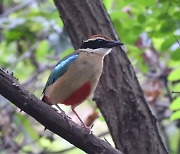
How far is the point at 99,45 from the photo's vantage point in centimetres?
366

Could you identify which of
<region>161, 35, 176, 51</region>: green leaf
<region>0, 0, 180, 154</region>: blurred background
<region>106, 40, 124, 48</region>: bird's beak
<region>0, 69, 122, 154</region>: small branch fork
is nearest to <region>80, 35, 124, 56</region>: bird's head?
<region>106, 40, 124, 48</region>: bird's beak

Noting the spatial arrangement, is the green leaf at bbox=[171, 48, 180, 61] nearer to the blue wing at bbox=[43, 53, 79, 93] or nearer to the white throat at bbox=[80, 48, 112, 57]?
the white throat at bbox=[80, 48, 112, 57]

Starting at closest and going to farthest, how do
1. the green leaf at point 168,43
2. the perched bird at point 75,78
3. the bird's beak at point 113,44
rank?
1. the perched bird at point 75,78
2. the bird's beak at point 113,44
3. the green leaf at point 168,43

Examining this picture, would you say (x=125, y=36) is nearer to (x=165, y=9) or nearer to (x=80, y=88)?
(x=165, y=9)

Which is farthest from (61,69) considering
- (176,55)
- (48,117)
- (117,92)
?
(176,55)

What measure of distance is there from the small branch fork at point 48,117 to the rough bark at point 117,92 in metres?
0.76

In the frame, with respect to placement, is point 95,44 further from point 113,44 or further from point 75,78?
point 75,78

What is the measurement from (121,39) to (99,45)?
671 mm

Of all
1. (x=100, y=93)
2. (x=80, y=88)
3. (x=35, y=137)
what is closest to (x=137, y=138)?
(x=100, y=93)

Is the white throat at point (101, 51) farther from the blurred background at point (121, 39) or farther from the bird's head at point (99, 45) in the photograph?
the blurred background at point (121, 39)

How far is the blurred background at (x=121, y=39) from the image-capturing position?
13.1 feet

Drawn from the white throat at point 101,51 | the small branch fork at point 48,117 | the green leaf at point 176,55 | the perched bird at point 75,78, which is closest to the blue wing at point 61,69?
the perched bird at point 75,78

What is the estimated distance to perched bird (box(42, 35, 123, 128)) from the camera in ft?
11.0

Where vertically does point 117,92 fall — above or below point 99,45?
below
